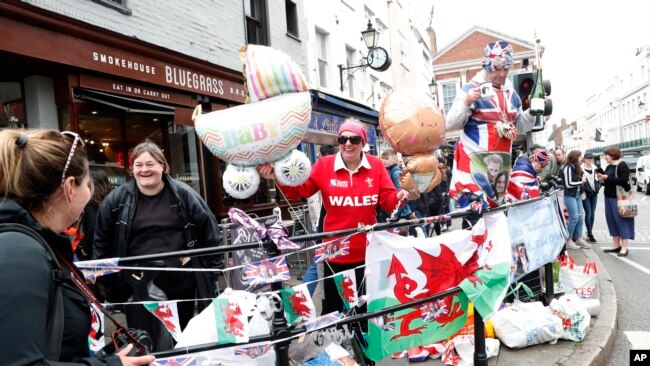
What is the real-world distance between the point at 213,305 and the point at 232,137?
0.91m

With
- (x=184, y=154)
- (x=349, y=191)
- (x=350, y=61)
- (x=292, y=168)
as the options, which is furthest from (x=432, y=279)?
(x=350, y=61)

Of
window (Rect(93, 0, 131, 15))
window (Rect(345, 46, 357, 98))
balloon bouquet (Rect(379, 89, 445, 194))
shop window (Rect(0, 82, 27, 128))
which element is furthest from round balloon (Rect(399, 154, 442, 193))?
window (Rect(345, 46, 357, 98))

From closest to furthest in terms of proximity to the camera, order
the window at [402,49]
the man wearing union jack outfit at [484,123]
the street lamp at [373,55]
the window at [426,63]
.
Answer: the man wearing union jack outfit at [484,123] < the street lamp at [373,55] < the window at [402,49] < the window at [426,63]

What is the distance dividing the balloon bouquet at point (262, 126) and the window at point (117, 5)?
5037 millimetres

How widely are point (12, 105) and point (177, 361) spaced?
5.74 meters

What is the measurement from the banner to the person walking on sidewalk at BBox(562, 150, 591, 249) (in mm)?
4289

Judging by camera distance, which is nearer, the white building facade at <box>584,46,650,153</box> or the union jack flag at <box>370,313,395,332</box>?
the union jack flag at <box>370,313,395,332</box>

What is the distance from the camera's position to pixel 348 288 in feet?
9.23

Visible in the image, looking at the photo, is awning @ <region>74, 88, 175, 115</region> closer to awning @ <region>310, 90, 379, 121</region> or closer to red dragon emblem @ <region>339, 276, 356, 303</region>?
awning @ <region>310, 90, 379, 121</region>

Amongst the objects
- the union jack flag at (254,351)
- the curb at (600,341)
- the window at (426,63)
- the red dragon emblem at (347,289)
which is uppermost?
the window at (426,63)

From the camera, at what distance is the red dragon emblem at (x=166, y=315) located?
7.50ft

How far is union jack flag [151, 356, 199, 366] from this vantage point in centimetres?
203

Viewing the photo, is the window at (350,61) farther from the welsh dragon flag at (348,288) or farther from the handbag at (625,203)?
the welsh dragon flag at (348,288)

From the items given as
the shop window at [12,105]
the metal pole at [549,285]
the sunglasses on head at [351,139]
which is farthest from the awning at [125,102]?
the metal pole at [549,285]
